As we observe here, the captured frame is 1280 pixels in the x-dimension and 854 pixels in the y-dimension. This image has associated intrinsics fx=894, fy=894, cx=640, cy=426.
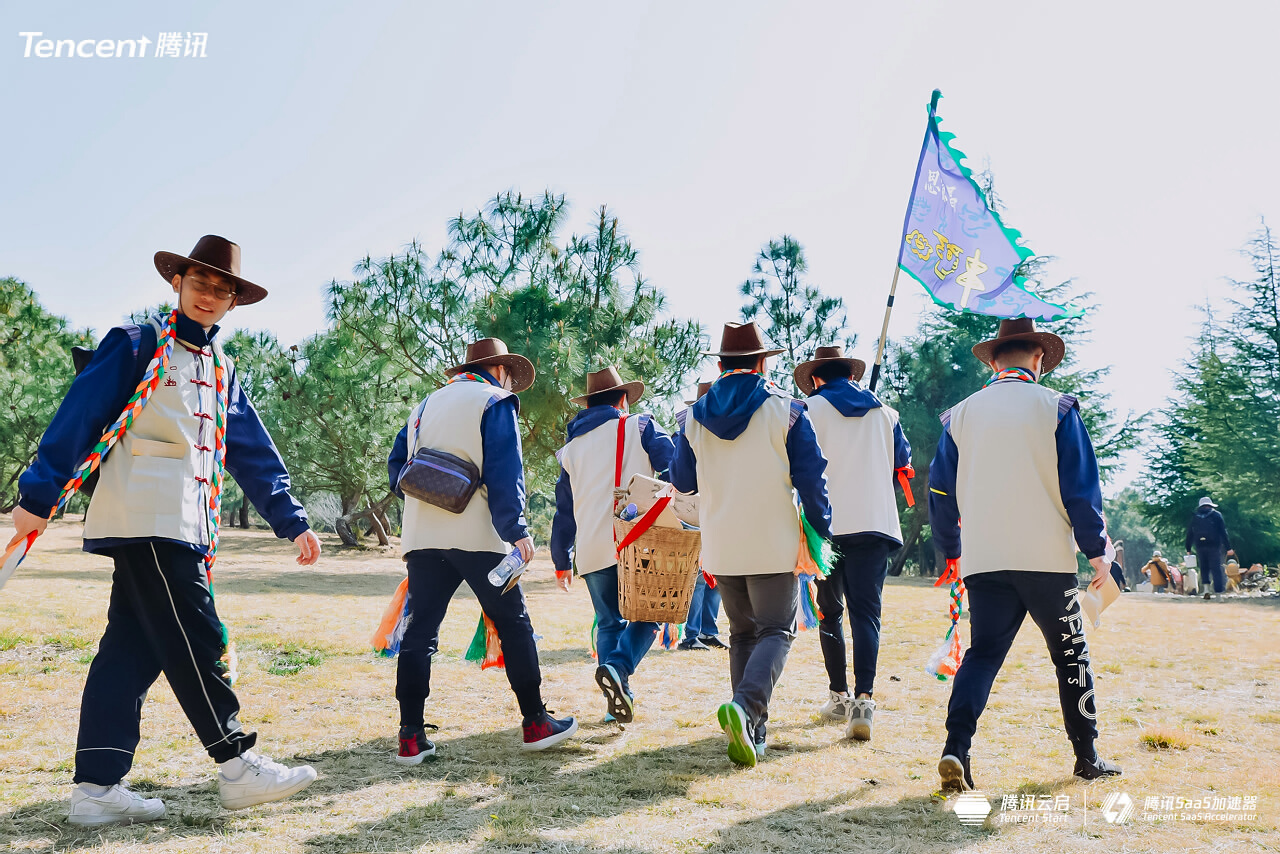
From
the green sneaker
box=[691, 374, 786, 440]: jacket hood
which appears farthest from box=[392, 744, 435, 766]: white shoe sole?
box=[691, 374, 786, 440]: jacket hood

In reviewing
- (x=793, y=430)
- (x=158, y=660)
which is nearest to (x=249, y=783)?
(x=158, y=660)

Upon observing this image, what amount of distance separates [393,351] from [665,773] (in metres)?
14.4

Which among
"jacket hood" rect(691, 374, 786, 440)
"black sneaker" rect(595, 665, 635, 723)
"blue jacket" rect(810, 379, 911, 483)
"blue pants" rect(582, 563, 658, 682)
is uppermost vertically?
"blue jacket" rect(810, 379, 911, 483)

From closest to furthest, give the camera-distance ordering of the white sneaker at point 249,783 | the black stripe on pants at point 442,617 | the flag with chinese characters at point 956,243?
the white sneaker at point 249,783, the black stripe on pants at point 442,617, the flag with chinese characters at point 956,243

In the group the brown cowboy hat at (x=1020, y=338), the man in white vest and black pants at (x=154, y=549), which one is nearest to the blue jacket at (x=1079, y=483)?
the brown cowboy hat at (x=1020, y=338)

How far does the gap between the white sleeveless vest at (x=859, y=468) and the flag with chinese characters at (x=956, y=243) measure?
80.0 inches

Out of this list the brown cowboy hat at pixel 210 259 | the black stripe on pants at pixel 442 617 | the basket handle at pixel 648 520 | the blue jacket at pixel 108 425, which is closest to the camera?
the blue jacket at pixel 108 425

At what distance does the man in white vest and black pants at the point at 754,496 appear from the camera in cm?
379

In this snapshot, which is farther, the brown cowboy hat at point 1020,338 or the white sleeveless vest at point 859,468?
the white sleeveless vest at point 859,468

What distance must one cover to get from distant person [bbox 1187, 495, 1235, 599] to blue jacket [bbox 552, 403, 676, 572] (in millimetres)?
13983

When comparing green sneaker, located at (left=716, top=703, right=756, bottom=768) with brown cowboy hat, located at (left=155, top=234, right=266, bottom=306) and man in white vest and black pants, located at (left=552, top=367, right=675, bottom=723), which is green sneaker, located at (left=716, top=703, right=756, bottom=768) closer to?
man in white vest and black pants, located at (left=552, top=367, right=675, bottom=723)

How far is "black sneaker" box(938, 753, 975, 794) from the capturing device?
133 inches

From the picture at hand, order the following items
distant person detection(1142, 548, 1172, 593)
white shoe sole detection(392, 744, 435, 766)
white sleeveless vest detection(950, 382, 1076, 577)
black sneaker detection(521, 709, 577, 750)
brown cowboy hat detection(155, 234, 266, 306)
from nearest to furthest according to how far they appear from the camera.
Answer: brown cowboy hat detection(155, 234, 266, 306)
white sleeveless vest detection(950, 382, 1076, 577)
white shoe sole detection(392, 744, 435, 766)
black sneaker detection(521, 709, 577, 750)
distant person detection(1142, 548, 1172, 593)

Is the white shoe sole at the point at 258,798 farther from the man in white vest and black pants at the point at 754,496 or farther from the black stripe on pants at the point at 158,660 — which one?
the man in white vest and black pants at the point at 754,496
